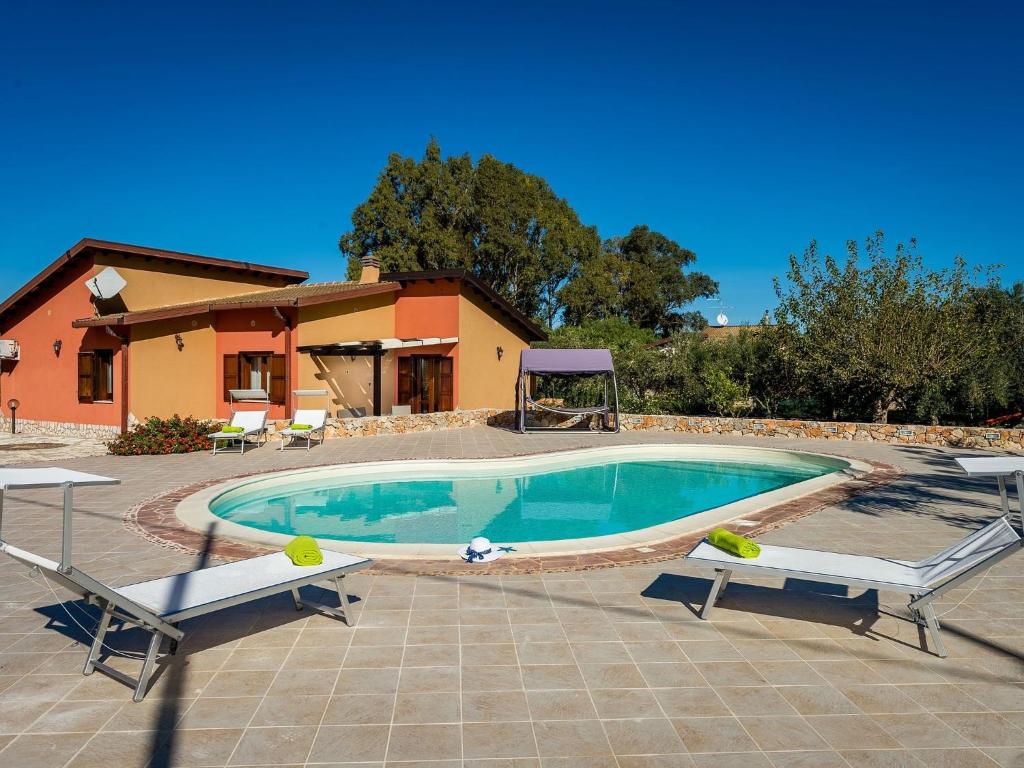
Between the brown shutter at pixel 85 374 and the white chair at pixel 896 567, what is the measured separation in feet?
58.0

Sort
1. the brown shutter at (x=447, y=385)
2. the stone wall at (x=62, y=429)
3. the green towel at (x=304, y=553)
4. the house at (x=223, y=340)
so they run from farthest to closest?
1. the brown shutter at (x=447, y=385)
2. the stone wall at (x=62, y=429)
3. the house at (x=223, y=340)
4. the green towel at (x=304, y=553)

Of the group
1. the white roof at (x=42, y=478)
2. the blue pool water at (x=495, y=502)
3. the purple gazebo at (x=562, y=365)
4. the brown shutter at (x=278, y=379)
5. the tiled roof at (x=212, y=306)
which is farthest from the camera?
the purple gazebo at (x=562, y=365)

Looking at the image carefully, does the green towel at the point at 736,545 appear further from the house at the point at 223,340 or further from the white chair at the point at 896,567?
the house at the point at 223,340

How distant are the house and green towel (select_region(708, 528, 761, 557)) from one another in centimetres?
1313

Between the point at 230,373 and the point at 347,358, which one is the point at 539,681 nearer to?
the point at 230,373

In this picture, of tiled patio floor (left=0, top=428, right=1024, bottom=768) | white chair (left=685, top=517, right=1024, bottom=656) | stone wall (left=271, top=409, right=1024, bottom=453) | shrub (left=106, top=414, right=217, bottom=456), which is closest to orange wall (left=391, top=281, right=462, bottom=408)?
stone wall (left=271, top=409, right=1024, bottom=453)

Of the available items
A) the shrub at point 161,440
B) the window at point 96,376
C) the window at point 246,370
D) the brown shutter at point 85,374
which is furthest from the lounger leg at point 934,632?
the brown shutter at point 85,374

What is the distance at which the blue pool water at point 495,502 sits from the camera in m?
8.57

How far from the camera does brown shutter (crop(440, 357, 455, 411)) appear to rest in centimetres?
1975

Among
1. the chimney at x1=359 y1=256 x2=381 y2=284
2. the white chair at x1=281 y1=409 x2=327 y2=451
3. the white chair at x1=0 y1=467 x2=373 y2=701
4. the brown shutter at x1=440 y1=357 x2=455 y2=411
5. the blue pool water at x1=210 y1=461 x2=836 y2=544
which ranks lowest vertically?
the blue pool water at x1=210 y1=461 x2=836 y2=544

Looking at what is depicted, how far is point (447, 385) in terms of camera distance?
1975 centimetres

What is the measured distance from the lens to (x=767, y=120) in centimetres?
2264

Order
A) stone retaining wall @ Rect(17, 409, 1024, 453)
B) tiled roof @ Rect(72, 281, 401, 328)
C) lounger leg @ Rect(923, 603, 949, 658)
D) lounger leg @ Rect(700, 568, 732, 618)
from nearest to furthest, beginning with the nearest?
lounger leg @ Rect(923, 603, 949, 658) < lounger leg @ Rect(700, 568, 732, 618) < tiled roof @ Rect(72, 281, 401, 328) < stone retaining wall @ Rect(17, 409, 1024, 453)

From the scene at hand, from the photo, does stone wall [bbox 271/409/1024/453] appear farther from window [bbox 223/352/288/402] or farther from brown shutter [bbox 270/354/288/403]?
window [bbox 223/352/288/402]
